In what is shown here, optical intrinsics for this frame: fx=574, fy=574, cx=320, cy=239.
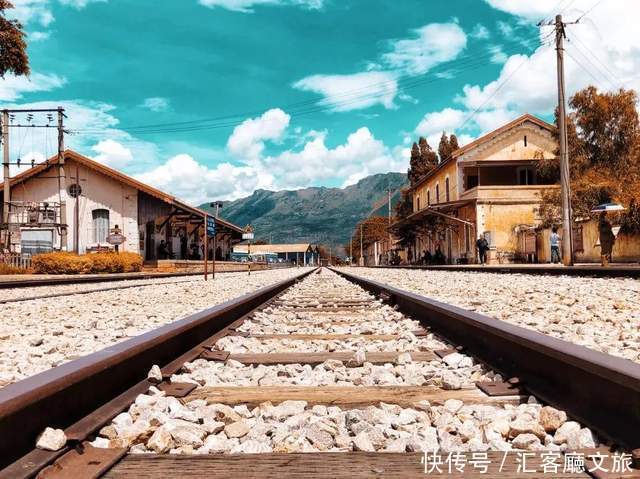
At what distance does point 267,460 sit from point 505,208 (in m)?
35.7

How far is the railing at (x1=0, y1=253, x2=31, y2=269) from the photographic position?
22.7 m

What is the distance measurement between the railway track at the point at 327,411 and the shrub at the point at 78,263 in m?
20.0

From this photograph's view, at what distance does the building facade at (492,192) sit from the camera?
3506 cm

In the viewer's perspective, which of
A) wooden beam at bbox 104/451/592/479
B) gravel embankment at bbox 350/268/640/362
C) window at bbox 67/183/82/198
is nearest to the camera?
wooden beam at bbox 104/451/592/479

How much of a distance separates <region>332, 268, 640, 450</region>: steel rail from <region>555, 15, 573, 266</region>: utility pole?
17.4 m

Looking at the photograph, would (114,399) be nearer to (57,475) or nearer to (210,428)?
(210,428)

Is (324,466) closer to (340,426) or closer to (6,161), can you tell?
(340,426)

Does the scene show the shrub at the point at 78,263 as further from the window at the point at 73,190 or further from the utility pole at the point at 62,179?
the window at the point at 73,190

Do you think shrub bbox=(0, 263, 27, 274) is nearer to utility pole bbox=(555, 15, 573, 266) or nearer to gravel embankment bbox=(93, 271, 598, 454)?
utility pole bbox=(555, 15, 573, 266)

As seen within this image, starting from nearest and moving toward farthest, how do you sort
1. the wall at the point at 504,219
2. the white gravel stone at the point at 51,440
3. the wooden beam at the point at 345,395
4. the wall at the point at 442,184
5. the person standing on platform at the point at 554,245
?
the white gravel stone at the point at 51,440, the wooden beam at the point at 345,395, the person standing on platform at the point at 554,245, the wall at the point at 504,219, the wall at the point at 442,184

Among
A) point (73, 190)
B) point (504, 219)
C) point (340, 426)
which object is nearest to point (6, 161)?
point (73, 190)

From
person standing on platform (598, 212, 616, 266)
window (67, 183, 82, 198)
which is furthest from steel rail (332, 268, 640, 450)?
window (67, 183, 82, 198)

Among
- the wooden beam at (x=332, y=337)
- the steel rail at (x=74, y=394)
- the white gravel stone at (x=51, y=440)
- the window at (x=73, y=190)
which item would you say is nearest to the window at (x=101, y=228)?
the window at (x=73, y=190)

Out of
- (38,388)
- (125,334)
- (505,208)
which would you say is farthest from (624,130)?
(38,388)
